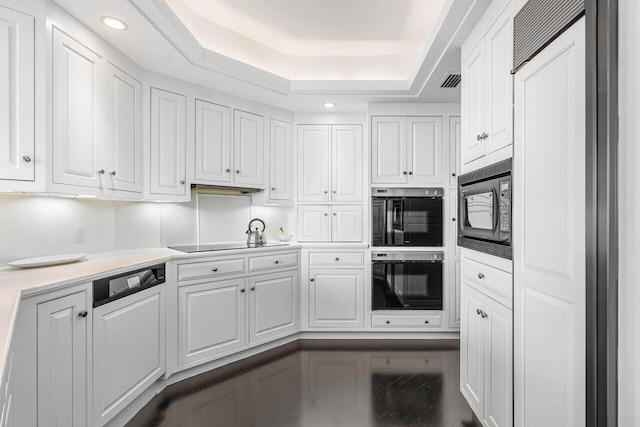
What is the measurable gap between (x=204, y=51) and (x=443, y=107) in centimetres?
229

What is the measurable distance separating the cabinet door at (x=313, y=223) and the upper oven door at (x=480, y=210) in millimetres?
1671

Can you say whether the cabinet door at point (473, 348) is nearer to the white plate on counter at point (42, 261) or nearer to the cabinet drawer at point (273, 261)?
the cabinet drawer at point (273, 261)

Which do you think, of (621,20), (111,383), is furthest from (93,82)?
(621,20)

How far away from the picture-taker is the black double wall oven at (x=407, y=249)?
3.24 meters

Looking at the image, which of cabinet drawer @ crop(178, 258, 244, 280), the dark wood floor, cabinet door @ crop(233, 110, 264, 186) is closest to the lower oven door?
the dark wood floor

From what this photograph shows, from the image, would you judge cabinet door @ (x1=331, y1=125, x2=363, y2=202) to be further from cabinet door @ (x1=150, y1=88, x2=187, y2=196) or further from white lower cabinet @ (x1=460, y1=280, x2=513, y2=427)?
white lower cabinet @ (x1=460, y1=280, x2=513, y2=427)

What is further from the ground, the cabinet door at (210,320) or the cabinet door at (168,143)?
the cabinet door at (168,143)

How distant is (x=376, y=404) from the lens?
2.15 m

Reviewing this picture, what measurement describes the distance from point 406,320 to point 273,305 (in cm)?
134

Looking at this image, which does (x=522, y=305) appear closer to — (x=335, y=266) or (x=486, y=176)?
(x=486, y=176)

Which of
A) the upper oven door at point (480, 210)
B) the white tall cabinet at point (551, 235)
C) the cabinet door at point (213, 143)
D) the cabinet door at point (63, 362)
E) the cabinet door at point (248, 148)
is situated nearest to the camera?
the white tall cabinet at point (551, 235)

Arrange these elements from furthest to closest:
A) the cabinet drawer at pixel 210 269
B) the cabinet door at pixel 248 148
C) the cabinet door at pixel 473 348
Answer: the cabinet door at pixel 248 148
the cabinet drawer at pixel 210 269
the cabinet door at pixel 473 348

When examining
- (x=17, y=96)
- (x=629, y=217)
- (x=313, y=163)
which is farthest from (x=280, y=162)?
(x=629, y=217)

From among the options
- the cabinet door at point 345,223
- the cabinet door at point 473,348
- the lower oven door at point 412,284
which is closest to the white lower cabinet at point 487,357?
the cabinet door at point 473,348
